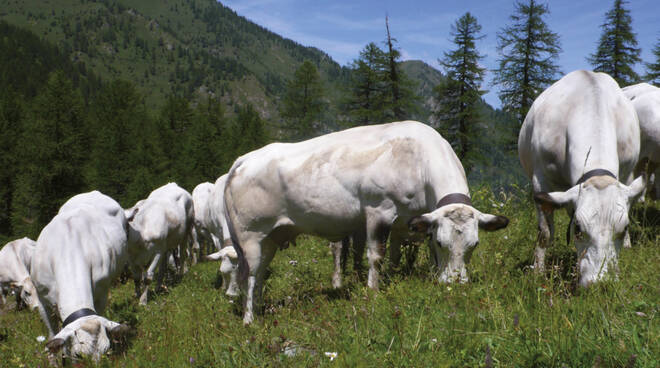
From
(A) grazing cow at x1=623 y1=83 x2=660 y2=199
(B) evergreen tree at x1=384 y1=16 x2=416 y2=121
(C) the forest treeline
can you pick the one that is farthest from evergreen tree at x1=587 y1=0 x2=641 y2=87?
(A) grazing cow at x1=623 y1=83 x2=660 y2=199

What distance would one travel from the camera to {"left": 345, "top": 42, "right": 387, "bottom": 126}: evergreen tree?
124ft

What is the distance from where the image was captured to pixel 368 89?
39.6m

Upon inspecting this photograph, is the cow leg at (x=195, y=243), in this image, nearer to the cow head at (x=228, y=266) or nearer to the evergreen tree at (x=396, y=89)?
the cow head at (x=228, y=266)

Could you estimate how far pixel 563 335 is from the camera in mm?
2656

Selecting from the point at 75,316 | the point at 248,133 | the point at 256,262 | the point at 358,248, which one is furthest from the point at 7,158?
the point at 358,248

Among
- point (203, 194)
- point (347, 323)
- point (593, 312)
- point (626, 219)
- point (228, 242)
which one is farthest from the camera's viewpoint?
point (203, 194)

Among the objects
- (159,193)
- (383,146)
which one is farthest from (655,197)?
(159,193)

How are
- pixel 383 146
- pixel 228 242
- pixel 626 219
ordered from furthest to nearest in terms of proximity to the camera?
pixel 228 242 → pixel 383 146 → pixel 626 219

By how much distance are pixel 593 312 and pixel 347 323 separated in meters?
1.96

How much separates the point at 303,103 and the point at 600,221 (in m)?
47.3

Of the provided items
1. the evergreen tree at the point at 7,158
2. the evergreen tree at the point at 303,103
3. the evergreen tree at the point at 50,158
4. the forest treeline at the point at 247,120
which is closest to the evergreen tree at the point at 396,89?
the forest treeline at the point at 247,120

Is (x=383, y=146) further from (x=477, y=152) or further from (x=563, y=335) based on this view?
(x=477, y=152)

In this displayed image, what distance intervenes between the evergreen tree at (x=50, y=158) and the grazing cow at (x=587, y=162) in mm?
52024

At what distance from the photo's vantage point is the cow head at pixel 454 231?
4.36 meters
